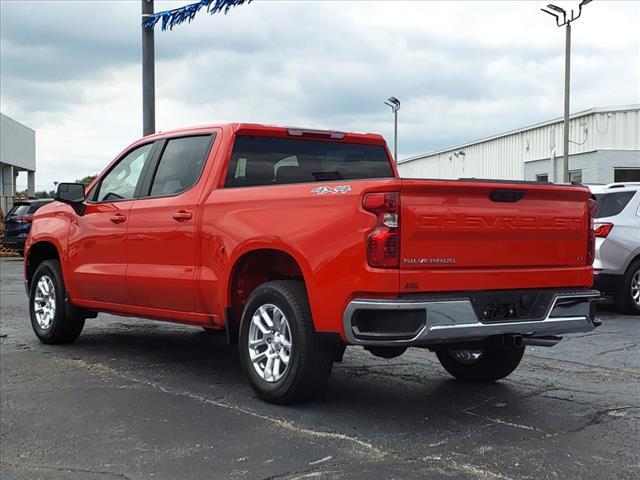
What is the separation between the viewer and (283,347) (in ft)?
16.8

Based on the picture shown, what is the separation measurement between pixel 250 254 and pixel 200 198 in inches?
28.2

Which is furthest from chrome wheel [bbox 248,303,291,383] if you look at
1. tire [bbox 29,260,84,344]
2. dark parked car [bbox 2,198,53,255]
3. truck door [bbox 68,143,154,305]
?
dark parked car [bbox 2,198,53,255]

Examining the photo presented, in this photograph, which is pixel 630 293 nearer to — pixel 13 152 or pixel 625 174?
pixel 625 174

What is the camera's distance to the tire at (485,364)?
5.81 m

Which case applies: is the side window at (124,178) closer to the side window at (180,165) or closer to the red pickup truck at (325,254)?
the red pickup truck at (325,254)

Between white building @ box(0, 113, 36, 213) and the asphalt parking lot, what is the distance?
44.6 meters

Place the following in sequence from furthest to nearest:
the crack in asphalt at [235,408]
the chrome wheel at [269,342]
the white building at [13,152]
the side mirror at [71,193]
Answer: the white building at [13,152] < the side mirror at [71,193] < the chrome wheel at [269,342] < the crack in asphalt at [235,408]

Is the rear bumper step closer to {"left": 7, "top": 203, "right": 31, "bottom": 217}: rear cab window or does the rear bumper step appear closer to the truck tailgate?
the truck tailgate

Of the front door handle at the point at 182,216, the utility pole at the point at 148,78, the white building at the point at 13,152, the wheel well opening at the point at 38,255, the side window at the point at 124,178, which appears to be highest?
the white building at the point at 13,152

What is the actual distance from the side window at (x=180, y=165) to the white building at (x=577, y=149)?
24.2m

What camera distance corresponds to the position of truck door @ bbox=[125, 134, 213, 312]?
5.95 meters

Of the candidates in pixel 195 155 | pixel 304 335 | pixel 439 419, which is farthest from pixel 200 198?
pixel 439 419

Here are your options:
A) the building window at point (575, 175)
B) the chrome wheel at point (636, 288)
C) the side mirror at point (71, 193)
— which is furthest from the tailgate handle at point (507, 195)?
the building window at point (575, 175)

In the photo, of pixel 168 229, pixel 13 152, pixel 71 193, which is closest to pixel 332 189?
pixel 168 229
